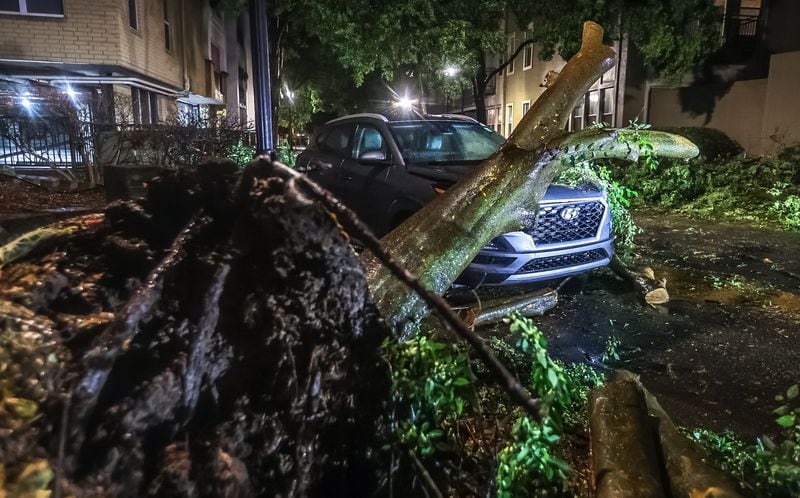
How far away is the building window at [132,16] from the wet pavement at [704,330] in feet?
44.1

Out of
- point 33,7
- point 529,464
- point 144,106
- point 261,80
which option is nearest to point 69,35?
point 33,7

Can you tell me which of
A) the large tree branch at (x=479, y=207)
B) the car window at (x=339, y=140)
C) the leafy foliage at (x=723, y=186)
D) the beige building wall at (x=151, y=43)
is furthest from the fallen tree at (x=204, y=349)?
the beige building wall at (x=151, y=43)

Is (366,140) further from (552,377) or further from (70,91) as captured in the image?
(70,91)

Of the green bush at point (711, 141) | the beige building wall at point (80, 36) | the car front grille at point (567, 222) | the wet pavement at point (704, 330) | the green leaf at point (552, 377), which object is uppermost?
the beige building wall at point (80, 36)

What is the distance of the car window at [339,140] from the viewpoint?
8.02m

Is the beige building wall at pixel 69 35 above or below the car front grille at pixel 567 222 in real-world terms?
above

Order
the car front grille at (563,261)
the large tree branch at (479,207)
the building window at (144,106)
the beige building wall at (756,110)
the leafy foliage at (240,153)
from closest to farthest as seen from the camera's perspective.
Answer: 1. the large tree branch at (479,207)
2. the car front grille at (563,261)
3. the leafy foliage at (240,153)
4. the building window at (144,106)
5. the beige building wall at (756,110)

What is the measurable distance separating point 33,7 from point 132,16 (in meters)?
2.35

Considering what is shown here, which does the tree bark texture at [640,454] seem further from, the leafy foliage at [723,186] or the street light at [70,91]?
the street light at [70,91]

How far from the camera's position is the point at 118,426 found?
85.3 inches

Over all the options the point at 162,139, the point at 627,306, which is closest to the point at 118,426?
the point at 627,306

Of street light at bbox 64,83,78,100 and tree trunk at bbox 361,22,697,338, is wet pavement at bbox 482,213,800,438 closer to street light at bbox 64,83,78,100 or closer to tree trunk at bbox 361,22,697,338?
tree trunk at bbox 361,22,697,338

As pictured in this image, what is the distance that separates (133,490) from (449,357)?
1.42m

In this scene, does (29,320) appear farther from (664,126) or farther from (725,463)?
(664,126)
